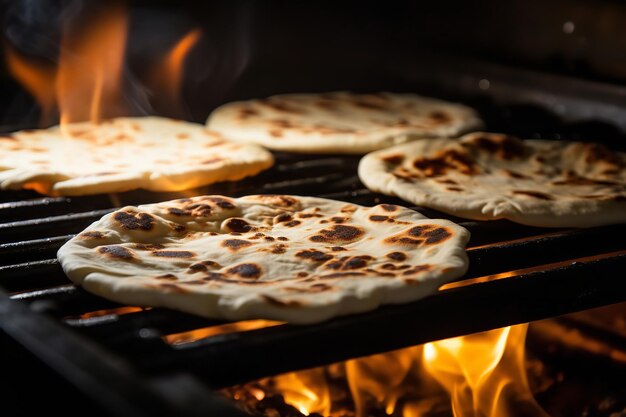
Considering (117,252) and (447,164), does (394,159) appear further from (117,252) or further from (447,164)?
(117,252)

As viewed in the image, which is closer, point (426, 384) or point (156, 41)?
point (426, 384)

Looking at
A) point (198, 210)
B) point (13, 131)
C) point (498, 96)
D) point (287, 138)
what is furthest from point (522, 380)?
point (13, 131)

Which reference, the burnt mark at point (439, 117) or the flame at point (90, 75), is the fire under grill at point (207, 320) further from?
the flame at point (90, 75)

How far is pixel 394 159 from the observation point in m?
3.01

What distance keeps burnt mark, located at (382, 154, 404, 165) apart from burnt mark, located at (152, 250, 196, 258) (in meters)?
1.04

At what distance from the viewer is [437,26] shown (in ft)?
15.4

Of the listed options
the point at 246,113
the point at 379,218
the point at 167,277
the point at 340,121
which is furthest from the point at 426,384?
the point at 246,113

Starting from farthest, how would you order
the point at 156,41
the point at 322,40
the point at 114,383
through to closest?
1. the point at 322,40
2. the point at 156,41
3. the point at 114,383

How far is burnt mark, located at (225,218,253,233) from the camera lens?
2.34 m

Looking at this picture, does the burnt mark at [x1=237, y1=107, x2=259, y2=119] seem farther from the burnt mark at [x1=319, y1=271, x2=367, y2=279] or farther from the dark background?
the burnt mark at [x1=319, y1=271, x2=367, y2=279]

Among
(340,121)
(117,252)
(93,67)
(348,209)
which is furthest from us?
(93,67)

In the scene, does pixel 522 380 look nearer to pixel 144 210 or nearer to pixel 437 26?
pixel 144 210

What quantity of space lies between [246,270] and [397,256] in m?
0.36

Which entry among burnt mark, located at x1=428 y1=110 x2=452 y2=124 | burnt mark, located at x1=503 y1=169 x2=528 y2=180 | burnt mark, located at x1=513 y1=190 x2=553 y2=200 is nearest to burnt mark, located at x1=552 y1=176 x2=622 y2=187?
burnt mark, located at x1=503 y1=169 x2=528 y2=180
